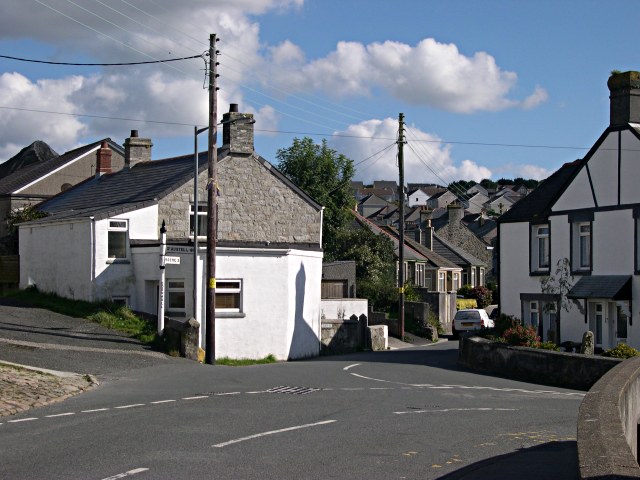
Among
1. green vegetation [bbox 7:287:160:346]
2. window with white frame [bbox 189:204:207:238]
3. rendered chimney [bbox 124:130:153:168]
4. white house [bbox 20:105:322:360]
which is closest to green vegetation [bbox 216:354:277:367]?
white house [bbox 20:105:322:360]

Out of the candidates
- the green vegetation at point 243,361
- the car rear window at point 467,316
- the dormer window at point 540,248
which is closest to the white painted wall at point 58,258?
the green vegetation at point 243,361

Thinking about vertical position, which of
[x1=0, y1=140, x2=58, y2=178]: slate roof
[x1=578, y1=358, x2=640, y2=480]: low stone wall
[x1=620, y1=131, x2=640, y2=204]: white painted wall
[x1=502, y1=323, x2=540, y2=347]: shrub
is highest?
[x1=0, y1=140, x2=58, y2=178]: slate roof

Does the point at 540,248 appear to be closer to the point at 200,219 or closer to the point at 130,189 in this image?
the point at 200,219

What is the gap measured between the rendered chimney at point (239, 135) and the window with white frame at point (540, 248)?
12.5 m

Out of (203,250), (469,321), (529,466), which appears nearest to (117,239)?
(203,250)

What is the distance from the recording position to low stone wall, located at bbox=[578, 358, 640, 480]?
256 inches

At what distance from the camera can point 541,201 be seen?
36375mm

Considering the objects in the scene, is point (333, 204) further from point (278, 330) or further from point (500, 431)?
point (500, 431)

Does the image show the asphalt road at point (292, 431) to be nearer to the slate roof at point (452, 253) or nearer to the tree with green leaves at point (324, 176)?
the tree with green leaves at point (324, 176)

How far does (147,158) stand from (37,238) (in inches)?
365

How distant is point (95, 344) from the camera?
25688 mm

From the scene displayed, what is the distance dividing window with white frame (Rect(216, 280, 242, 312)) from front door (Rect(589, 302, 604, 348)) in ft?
40.6

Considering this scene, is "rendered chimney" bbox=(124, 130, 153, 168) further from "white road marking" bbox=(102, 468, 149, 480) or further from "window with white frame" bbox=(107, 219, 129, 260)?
"white road marking" bbox=(102, 468, 149, 480)

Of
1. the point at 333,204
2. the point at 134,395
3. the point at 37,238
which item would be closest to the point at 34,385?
the point at 134,395
